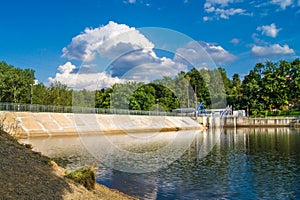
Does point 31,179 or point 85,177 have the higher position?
point 31,179

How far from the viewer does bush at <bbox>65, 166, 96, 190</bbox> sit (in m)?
13.1

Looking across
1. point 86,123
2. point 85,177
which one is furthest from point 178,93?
point 85,177

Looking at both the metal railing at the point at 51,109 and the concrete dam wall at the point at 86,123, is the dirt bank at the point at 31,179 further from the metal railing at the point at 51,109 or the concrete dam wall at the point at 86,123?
the metal railing at the point at 51,109

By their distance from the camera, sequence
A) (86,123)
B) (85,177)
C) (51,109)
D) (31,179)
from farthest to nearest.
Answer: (51,109) < (86,123) < (85,177) < (31,179)

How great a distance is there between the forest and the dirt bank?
79804 millimetres

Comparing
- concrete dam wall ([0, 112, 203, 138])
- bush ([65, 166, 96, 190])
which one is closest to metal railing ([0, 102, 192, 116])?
concrete dam wall ([0, 112, 203, 138])

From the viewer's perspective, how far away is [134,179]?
65.0 ft

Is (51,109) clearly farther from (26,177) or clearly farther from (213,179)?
(26,177)

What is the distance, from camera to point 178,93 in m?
117

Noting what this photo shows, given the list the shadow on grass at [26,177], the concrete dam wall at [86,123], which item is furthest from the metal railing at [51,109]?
the shadow on grass at [26,177]

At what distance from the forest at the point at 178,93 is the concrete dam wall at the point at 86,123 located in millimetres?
15716

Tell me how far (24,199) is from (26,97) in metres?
91.8

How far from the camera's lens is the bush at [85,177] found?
515 inches

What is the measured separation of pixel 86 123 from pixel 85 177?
2099 inches
